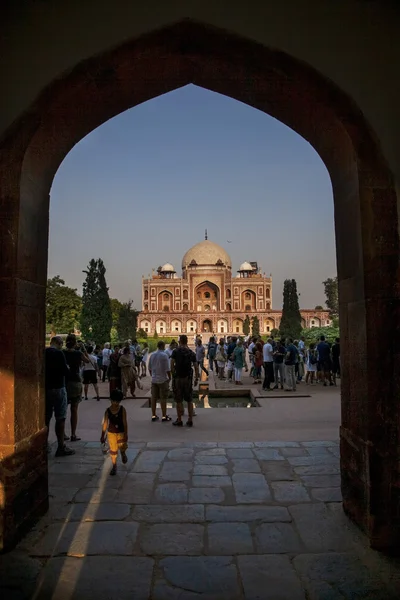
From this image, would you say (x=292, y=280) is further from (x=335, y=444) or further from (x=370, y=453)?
(x=370, y=453)

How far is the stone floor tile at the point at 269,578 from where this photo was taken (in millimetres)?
2412

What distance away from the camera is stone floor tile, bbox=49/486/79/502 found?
3797 millimetres

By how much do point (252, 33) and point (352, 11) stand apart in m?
0.77

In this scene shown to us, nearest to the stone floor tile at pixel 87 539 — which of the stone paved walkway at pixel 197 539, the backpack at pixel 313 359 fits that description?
the stone paved walkway at pixel 197 539

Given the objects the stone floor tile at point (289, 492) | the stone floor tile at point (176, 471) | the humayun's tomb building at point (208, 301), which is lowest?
the stone floor tile at point (289, 492)

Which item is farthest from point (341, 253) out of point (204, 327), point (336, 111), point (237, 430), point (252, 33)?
point (204, 327)

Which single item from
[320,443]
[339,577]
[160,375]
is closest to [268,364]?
[160,375]

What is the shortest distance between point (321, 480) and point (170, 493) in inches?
57.9

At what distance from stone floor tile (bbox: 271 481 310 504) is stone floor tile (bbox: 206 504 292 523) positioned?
192 millimetres

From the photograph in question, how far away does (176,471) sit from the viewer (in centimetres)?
454

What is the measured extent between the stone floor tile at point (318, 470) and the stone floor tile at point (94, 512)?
182cm

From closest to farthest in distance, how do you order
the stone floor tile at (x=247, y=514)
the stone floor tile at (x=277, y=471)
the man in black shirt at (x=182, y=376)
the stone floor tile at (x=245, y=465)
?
the stone floor tile at (x=247, y=514) < the stone floor tile at (x=277, y=471) < the stone floor tile at (x=245, y=465) < the man in black shirt at (x=182, y=376)

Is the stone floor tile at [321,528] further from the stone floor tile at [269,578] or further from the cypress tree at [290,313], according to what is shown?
the cypress tree at [290,313]

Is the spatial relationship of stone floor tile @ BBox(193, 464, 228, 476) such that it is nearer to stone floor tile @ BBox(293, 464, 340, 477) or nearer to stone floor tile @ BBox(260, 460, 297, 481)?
stone floor tile @ BBox(260, 460, 297, 481)
